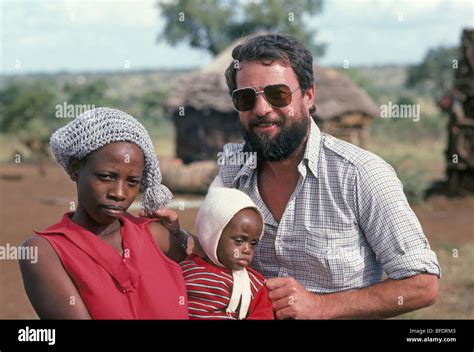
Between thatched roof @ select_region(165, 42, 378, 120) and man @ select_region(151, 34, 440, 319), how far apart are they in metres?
12.0

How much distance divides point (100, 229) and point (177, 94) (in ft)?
45.1

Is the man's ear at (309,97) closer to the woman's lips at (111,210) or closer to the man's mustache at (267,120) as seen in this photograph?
the man's mustache at (267,120)

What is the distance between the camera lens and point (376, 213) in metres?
3.25

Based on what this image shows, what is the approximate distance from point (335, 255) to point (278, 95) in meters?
0.71

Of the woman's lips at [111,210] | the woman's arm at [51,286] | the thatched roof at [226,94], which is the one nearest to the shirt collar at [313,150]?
the woman's lips at [111,210]

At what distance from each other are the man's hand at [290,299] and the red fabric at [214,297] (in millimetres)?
34

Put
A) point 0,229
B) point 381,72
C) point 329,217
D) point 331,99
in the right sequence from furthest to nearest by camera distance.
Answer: point 381,72 < point 331,99 < point 0,229 < point 329,217

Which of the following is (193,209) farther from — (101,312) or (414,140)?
(414,140)

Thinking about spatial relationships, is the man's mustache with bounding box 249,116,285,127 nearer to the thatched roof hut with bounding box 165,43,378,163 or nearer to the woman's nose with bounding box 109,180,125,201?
the woman's nose with bounding box 109,180,125,201

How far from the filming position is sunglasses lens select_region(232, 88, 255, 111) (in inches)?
135

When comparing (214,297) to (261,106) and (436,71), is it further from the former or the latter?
(436,71)

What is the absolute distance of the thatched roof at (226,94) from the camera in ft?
51.7

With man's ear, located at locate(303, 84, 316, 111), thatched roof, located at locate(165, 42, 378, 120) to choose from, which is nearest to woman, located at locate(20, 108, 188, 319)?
man's ear, located at locate(303, 84, 316, 111)
